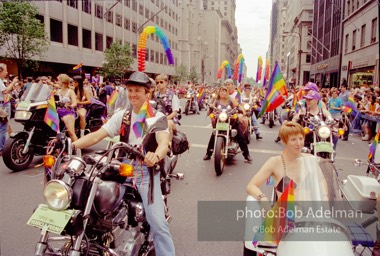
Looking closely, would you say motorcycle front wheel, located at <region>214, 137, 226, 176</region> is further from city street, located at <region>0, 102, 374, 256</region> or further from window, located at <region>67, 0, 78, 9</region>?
window, located at <region>67, 0, 78, 9</region>

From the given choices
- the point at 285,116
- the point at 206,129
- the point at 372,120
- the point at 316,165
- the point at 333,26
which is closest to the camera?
the point at 316,165

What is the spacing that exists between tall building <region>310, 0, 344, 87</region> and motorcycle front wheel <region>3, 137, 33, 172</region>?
36285mm

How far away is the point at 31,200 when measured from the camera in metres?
5.55

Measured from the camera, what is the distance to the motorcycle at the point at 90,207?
230 centimetres

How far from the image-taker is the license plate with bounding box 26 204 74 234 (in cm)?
225

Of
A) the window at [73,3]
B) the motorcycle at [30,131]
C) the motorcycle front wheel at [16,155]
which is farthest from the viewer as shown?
the window at [73,3]

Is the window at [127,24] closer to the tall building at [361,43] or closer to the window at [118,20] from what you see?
the window at [118,20]

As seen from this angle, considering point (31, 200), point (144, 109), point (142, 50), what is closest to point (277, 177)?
point (144, 109)

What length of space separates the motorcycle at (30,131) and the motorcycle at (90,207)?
4959 millimetres

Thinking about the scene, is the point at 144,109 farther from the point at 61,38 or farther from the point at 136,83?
the point at 61,38

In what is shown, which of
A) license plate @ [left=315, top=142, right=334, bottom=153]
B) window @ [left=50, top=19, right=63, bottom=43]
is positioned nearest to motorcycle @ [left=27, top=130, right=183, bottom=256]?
license plate @ [left=315, top=142, right=334, bottom=153]

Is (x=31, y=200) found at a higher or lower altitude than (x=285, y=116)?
lower

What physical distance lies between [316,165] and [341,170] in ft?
20.3

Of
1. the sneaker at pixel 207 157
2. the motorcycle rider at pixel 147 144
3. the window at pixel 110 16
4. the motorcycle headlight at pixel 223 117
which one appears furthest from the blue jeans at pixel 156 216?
the window at pixel 110 16
